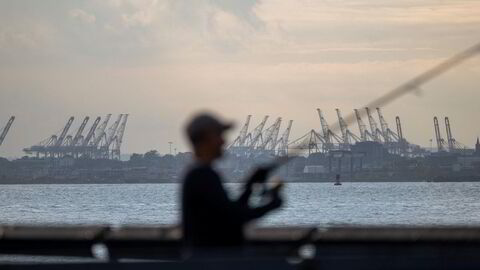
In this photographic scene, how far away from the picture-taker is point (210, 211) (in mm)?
6672

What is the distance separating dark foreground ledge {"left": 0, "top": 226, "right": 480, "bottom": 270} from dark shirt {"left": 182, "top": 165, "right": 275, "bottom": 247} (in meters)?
0.07

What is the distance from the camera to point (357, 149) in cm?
17112

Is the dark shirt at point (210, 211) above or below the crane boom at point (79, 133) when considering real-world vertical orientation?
below

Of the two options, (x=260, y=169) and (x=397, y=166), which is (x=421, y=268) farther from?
(x=397, y=166)

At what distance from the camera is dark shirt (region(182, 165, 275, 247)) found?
6.66 meters

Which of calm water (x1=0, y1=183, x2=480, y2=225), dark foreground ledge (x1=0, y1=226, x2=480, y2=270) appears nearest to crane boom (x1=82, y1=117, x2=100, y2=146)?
calm water (x1=0, y1=183, x2=480, y2=225)

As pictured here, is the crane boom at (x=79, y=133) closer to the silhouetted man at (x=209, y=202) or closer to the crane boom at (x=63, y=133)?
the crane boom at (x=63, y=133)

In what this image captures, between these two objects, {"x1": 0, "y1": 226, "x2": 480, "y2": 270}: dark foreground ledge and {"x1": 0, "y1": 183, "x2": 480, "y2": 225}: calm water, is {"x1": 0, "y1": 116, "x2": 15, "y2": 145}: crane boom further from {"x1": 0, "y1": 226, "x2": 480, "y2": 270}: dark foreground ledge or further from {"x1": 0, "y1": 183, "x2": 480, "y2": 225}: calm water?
{"x1": 0, "y1": 226, "x2": 480, "y2": 270}: dark foreground ledge

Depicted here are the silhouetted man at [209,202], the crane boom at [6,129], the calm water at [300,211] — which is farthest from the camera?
the crane boom at [6,129]

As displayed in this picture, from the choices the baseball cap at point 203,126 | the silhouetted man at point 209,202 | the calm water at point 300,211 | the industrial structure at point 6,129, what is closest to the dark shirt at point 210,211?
the silhouetted man at point 209,202

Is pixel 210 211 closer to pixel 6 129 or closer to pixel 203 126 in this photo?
pixel 203 126

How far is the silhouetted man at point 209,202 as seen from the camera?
666 cm

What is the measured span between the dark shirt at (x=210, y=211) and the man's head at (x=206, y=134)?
8 cm

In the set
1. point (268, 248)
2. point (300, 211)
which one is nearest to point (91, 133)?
point (300, 211)
